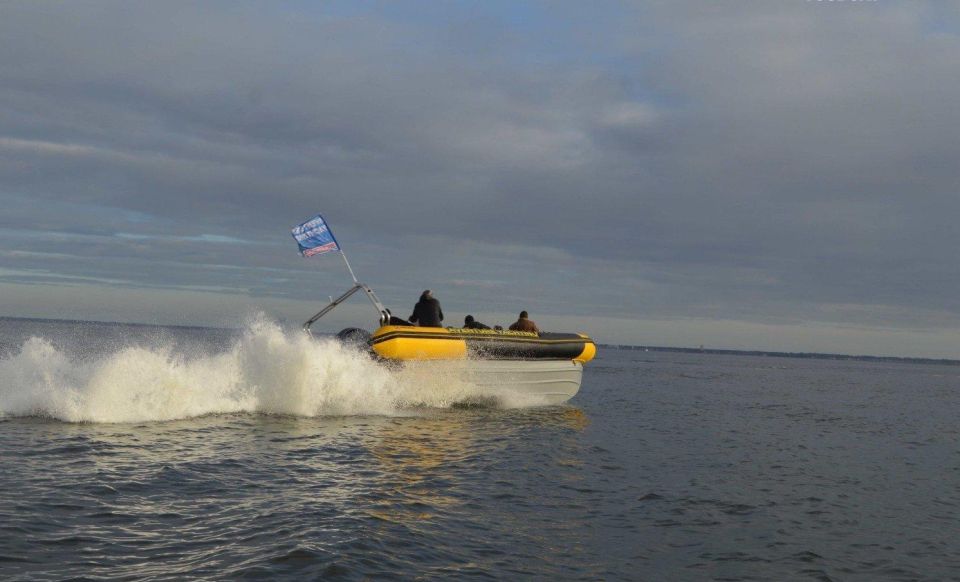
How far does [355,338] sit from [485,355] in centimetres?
305

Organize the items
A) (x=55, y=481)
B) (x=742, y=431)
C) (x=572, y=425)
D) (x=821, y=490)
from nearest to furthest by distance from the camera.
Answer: (x=55, y=481) < (x=821, y=490) < (x=572, y=425) < (x=742, y=431)

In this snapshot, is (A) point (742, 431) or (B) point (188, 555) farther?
(A) point (742, 431)

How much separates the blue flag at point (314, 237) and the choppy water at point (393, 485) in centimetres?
238

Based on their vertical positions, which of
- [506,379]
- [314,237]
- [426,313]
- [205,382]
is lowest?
[205,382]

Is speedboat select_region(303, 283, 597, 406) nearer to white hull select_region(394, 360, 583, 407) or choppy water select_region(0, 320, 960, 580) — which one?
white hull select_region(394, 360, 583, 407)

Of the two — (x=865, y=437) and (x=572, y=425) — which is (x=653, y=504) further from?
(x=865, y=437)

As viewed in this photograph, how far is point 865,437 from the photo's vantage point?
19234 mm

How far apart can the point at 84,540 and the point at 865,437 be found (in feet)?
60.1

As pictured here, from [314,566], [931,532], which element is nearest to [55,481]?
[314,566]

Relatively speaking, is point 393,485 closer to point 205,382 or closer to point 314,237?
point 205,382

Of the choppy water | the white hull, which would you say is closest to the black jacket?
the white hull

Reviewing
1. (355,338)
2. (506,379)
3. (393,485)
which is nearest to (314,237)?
(355,338)

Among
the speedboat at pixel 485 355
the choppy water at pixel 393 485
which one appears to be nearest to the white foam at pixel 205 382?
the choppy water at pixel 393 485

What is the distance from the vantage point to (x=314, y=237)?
1758 cm
